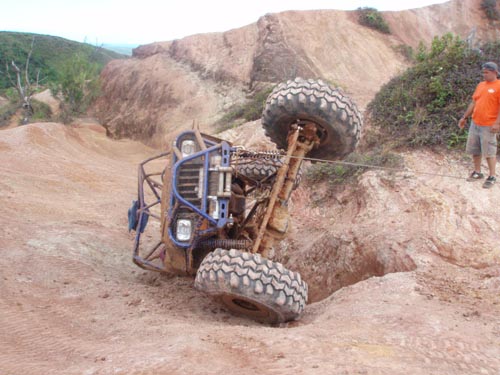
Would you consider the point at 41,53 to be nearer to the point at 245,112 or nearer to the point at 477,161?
the point at 245,112

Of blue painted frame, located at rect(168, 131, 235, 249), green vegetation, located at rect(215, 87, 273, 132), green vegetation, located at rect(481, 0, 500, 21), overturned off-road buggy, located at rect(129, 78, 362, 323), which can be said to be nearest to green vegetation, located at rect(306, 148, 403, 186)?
overturned off-road buggy, located at rect(129, 78, 362, 323)

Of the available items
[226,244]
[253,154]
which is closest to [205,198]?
[226,244]

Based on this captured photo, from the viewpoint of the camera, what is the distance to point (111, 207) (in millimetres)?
9984

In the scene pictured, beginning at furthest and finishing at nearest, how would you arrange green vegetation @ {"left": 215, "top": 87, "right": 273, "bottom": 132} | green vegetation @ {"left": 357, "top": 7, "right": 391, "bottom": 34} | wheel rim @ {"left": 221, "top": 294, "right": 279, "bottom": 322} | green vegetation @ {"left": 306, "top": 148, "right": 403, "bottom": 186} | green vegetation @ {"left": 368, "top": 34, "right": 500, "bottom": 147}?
green vegetation @ {"left": 357, "top": 7, "right": 391, "bottom": 34}, green vegetation @ {"left": 215, "top": 87, "right": 273, "bottom": 132}, green vegetation @ {"left": 368, "top": 34, "right": 500, "bottom": 147}, green vegetation @ {"left": 306, "top": 148, "right": 403, "bottom": 186}, wheel rim @ {"left": 221, "top": 294, "right": 279, "bottom": 322}

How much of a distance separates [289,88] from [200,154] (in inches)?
48.6

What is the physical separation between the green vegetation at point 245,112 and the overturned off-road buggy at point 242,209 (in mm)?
10137

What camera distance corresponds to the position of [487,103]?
240 inches

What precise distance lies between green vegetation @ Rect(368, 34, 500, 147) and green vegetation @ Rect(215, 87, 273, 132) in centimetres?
618

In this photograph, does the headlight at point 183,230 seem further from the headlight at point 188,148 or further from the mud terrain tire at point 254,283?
the headlight at point 188,148

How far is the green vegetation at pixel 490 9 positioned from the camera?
2242 cm

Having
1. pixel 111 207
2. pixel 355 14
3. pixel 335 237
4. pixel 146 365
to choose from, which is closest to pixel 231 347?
pixel 146 365

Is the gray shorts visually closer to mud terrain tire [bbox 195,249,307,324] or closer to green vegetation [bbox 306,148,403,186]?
green vegetation [bbox 306,148,403,186]

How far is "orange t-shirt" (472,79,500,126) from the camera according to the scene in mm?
6047

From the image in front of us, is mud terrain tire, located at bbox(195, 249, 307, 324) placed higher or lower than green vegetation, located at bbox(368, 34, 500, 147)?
lower
